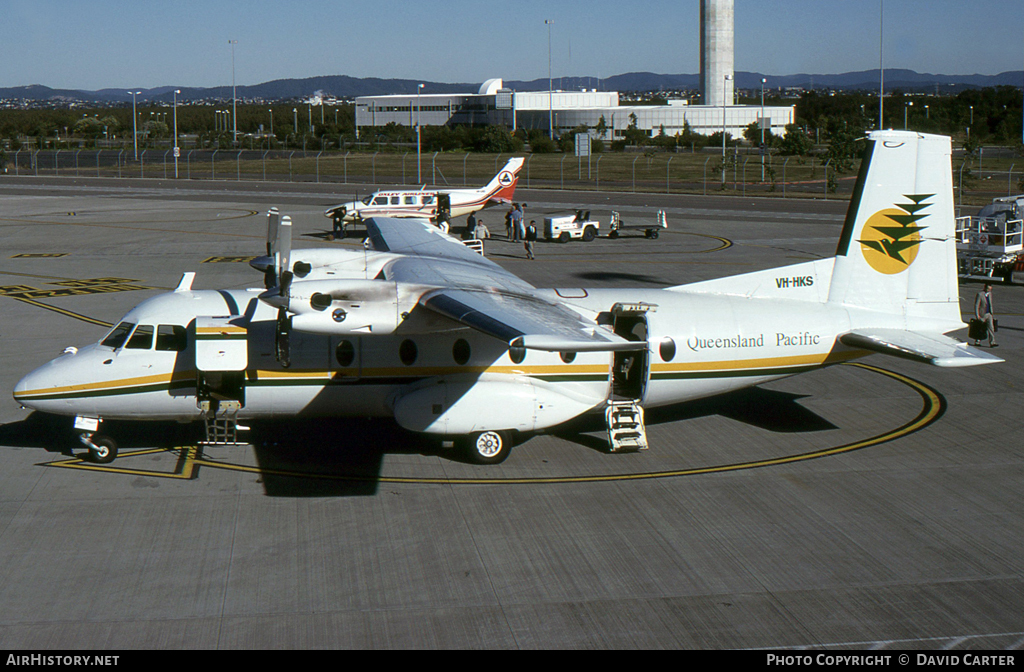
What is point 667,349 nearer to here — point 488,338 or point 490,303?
point 488,338

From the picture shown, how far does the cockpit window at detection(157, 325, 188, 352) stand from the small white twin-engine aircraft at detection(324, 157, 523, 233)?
30638 millimetres

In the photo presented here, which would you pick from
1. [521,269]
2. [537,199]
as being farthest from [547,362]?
[537,199]

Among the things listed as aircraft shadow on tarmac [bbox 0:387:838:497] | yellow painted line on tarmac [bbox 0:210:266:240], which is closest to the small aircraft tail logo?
aircraft shadow on tarmac [bbox 0:387:838:497]

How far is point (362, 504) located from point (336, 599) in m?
3.21

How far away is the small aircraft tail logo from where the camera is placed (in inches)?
728

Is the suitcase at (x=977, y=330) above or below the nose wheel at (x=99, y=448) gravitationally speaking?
above

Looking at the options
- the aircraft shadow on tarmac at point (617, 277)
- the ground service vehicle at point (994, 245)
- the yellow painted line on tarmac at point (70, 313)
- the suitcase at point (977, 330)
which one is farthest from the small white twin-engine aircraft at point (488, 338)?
the ground service vehicle at point (994, 245)

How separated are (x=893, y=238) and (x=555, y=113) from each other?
12910 cm

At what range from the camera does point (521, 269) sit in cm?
3878

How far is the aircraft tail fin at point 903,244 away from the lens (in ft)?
60.1

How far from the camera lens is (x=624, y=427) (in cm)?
1714

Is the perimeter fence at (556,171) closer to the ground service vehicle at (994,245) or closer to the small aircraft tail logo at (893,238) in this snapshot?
the ground service vehicle at (994,245)

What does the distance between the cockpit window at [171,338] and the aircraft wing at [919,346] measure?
12.5m

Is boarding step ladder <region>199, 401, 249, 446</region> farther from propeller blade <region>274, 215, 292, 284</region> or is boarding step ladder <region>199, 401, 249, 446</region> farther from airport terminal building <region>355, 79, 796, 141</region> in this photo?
airport terminal building <region>355, 79, 796, 141</region>
